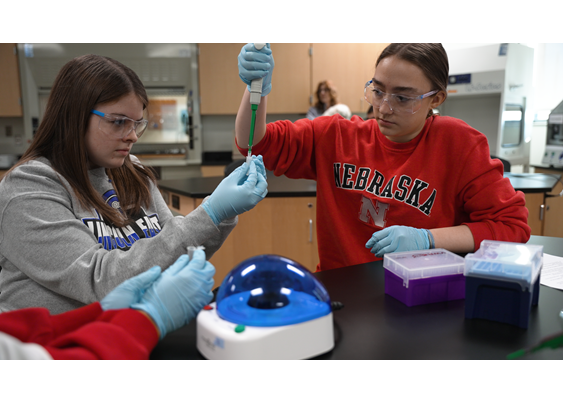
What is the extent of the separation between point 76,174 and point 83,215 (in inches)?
4.4

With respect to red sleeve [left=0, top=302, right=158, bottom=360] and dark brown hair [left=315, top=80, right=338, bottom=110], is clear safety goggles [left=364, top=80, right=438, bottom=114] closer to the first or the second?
red sleeve [left=0, top=302, right=158, bottom=360]

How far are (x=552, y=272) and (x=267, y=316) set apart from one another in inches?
33.7

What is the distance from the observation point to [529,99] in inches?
173

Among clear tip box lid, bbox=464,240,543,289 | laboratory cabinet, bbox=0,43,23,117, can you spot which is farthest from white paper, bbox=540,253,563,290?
laboratory cabinet, bbox=0,43,23,117

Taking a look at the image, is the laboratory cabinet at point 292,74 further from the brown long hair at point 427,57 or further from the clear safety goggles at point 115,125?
the clear safety goggles at point 115,125

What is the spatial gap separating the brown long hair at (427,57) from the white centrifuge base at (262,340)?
86cm

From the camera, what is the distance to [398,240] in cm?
109

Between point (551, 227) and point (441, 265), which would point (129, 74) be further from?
point (551, 227)

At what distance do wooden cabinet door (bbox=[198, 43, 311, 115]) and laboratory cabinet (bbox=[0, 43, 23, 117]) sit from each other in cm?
201

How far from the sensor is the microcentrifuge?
23.8 inches

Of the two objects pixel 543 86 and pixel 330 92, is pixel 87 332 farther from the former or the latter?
pixel 543 86

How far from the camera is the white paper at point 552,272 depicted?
1.00m

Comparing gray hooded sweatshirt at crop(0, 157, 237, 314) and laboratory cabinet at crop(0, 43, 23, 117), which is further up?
laboratory cabinet at crop(0, 43, 23, 117)
